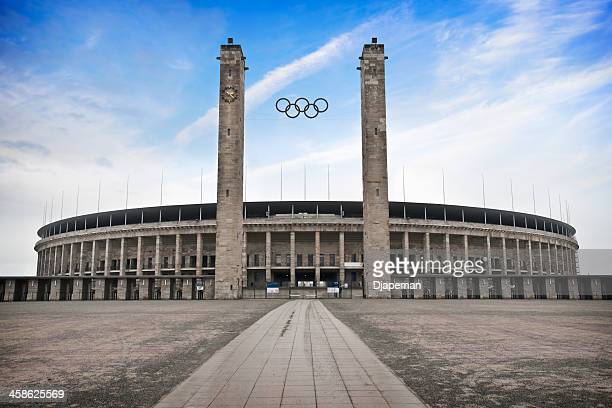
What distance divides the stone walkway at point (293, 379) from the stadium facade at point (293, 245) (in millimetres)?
41839

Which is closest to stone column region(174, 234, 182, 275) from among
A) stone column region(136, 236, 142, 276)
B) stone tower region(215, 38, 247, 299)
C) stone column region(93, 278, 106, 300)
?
stone column region(136, 236, 142, 276)

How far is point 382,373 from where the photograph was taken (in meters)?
9.35

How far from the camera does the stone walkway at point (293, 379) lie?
725 cm

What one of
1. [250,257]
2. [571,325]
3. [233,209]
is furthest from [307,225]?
[571,325]

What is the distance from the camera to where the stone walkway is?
7254 millimetres

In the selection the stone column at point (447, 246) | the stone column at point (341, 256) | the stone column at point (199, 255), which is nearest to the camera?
the stone column at point (341, 256)

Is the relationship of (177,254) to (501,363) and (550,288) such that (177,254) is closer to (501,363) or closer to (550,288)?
(550,288)

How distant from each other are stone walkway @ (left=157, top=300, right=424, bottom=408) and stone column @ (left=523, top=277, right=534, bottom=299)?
4986 cm

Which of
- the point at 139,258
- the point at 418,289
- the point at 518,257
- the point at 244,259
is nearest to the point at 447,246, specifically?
the point at 518,257

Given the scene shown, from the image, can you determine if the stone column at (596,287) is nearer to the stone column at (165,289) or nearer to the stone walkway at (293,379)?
the stone column at (165,289)

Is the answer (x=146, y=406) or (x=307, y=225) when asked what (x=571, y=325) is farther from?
(x=307, y=225)

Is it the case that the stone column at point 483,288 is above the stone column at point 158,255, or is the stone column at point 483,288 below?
below

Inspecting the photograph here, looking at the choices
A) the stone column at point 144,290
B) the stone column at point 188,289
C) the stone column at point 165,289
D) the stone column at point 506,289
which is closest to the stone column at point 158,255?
the stone column at point 165,289

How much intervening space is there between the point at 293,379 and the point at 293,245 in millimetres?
64565
